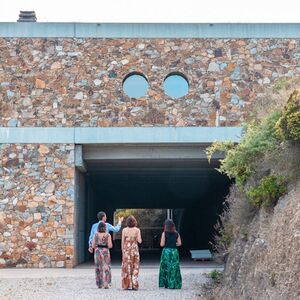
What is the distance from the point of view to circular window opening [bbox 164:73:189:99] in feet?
59.7

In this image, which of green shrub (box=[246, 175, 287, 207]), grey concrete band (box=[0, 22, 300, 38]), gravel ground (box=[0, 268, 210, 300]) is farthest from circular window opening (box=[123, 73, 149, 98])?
green shrub (box=[246, 175, 287, 207])

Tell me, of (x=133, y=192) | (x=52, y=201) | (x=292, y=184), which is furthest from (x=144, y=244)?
(x=292, y=184)

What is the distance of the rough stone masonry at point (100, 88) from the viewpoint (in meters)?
17.8

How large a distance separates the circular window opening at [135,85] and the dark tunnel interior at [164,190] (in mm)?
2647

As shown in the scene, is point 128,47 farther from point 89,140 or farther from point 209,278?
point 209,278

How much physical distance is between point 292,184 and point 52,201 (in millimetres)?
9838

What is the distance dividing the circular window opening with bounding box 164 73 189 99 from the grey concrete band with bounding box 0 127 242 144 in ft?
3.82

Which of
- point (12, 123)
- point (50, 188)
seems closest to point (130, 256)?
point (50, 188)

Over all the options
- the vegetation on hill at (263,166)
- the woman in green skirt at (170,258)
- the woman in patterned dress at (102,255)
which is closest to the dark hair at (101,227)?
the woman in patterned dress at (102,255)

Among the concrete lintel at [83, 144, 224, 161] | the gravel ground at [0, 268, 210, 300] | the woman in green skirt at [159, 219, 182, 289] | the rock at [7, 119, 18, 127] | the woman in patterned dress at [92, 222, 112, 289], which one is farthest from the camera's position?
the concrete lintel at [83, 144, 224, 161]

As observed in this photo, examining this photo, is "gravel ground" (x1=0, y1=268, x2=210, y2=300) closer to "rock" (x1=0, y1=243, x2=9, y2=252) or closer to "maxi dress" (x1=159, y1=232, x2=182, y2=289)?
"maxi dress" (x1=159, y1=232, x2=182, y2=289)

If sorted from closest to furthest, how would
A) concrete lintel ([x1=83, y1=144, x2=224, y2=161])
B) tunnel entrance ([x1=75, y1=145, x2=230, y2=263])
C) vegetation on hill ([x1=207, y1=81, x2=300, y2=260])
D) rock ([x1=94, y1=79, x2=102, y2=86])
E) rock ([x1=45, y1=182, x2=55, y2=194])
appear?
vegetation on hill ([x1=207, y1=81, x2=300, y2=260]) < rock ([x1=45, y1=182, x2=55, y2=194]) < rock ([x1=94, y1=79, x2=102, y2=86]) < concrete lintel ([x1=83, y1=144, x2=224, y2=161]) < tunnel entrance ([x1=75, y1=145, x2=230, y2=263])

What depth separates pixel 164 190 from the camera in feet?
99.6

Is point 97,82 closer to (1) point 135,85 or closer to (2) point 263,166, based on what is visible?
(1) point 135,85
